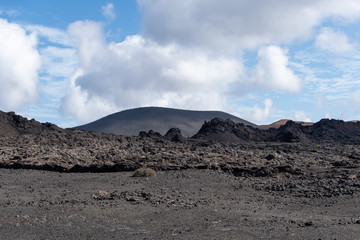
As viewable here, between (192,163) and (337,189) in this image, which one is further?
(192,163)

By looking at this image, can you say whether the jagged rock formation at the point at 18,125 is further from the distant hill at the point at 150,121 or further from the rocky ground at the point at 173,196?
the distant hill at the point at 150,121

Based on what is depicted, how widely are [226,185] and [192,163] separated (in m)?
4.97

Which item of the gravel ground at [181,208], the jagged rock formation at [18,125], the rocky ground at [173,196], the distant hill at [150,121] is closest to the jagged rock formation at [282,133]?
the jagged rock formation at [18,125]

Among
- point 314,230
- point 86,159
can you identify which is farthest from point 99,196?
point 86,159

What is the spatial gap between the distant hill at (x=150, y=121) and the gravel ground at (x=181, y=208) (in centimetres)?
6410

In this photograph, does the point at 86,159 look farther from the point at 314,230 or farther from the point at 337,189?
the point at 314,230

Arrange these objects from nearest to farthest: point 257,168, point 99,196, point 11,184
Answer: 1. point 99,196
2. point 11,184
3. point 257,168

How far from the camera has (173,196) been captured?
14.6 meters

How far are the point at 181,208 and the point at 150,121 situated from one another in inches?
3141

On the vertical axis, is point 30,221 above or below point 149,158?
below

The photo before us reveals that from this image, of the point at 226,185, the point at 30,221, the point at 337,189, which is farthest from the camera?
the point at 226,185

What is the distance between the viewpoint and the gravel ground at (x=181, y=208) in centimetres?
947

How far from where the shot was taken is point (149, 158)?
23.8 m

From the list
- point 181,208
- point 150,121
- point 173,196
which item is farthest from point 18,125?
point 150,121
